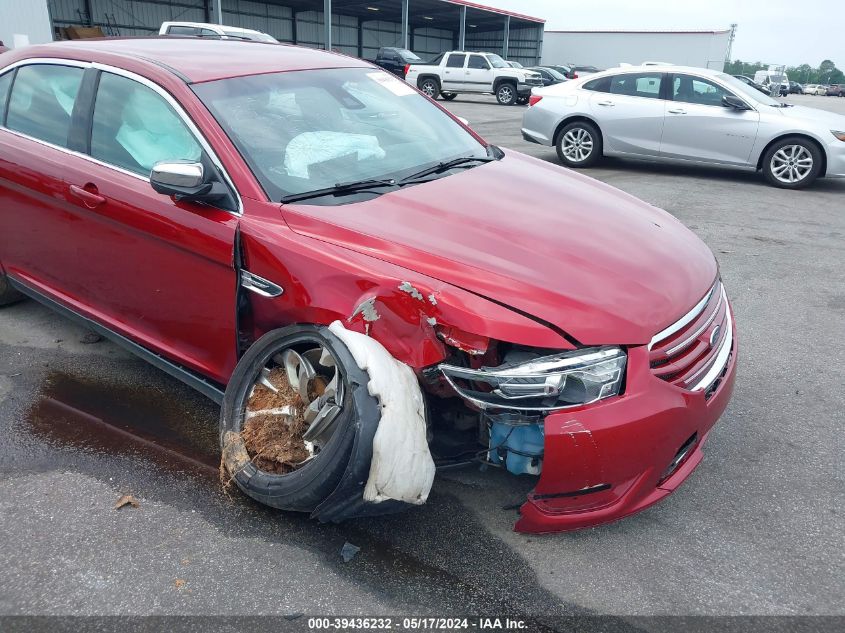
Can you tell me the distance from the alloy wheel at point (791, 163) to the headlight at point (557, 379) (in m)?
8.47

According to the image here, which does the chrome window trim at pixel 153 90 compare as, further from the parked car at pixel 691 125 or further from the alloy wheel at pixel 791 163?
the alloy wheel at pixel 791 163

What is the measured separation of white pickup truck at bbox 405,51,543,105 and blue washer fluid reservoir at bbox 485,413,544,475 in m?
23.8

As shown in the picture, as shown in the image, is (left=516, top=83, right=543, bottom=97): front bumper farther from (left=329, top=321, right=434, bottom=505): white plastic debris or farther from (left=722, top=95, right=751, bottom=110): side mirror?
(left=329, top=321, right=434, bottom=505): white plastic debris

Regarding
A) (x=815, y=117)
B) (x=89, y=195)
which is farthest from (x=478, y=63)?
(x=89, y=195)

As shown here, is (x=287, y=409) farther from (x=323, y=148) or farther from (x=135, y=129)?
(x=135, y=129)

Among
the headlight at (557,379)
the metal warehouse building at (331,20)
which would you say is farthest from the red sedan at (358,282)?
the metal warehouse building at (331,20)

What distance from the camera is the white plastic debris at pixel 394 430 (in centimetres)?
222

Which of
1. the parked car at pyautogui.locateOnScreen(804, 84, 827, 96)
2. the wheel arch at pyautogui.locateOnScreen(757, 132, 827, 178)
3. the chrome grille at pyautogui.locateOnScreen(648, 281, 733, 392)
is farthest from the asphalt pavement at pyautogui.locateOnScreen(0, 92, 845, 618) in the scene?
the parked car at pyautogui.locateOnScreen(804, 84, 827, 96)

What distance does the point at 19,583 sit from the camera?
89.7 inches

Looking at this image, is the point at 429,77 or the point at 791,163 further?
the point at 429,77

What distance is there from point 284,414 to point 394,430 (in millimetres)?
596

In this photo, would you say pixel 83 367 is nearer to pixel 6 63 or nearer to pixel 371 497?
pixel 6 63

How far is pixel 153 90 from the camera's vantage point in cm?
309

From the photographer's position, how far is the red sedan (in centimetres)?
224
